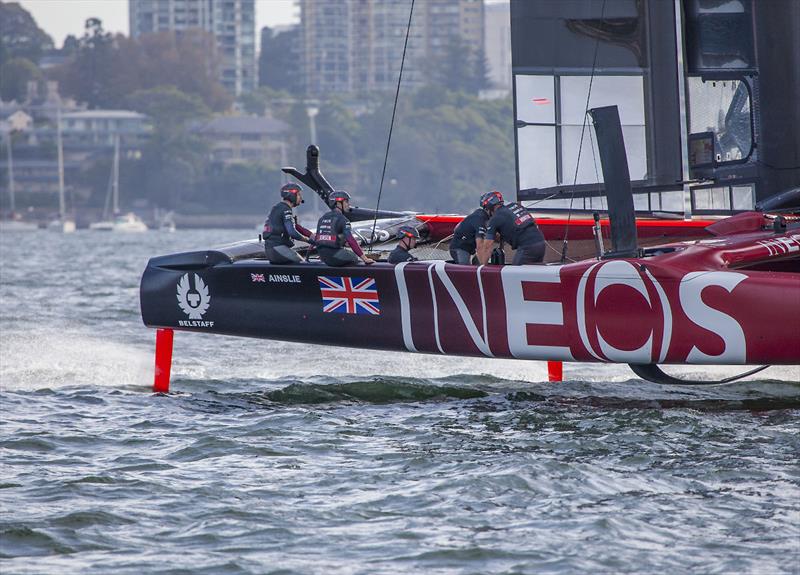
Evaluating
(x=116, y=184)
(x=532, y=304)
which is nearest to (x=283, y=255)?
(x=532, y=304)

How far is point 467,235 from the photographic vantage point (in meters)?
8.38

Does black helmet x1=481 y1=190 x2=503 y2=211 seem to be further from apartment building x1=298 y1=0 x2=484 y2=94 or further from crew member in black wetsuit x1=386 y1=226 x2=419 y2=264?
apartment building x1=298 y1=0 x2=484 y2=94

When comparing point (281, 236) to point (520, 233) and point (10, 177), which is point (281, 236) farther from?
point (10, 177)

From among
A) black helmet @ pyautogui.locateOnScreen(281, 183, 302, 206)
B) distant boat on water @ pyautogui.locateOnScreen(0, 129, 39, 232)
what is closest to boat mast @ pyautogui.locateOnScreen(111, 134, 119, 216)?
distant boat on water @ pyautogui.locateOnScreen(0, 129, 39, 232)

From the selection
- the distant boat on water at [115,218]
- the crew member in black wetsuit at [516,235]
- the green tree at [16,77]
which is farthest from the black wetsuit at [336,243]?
the green tree at [16,77]

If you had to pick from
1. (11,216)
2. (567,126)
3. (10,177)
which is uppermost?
(10,177)

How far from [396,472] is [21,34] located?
406 feet

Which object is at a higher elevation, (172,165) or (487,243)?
(172,165)

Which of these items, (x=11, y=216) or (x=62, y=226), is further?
(x=11, y=216)

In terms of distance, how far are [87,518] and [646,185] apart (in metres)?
4.89

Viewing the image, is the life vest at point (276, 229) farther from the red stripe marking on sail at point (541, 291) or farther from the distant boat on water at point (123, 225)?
the distant boat on water at point (123, 225)

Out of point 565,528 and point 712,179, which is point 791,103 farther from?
point 565,528

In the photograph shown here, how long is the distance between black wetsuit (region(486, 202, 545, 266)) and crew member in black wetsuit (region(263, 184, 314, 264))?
1.14 m

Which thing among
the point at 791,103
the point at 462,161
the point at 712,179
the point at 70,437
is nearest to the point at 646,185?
the point at 712,179
